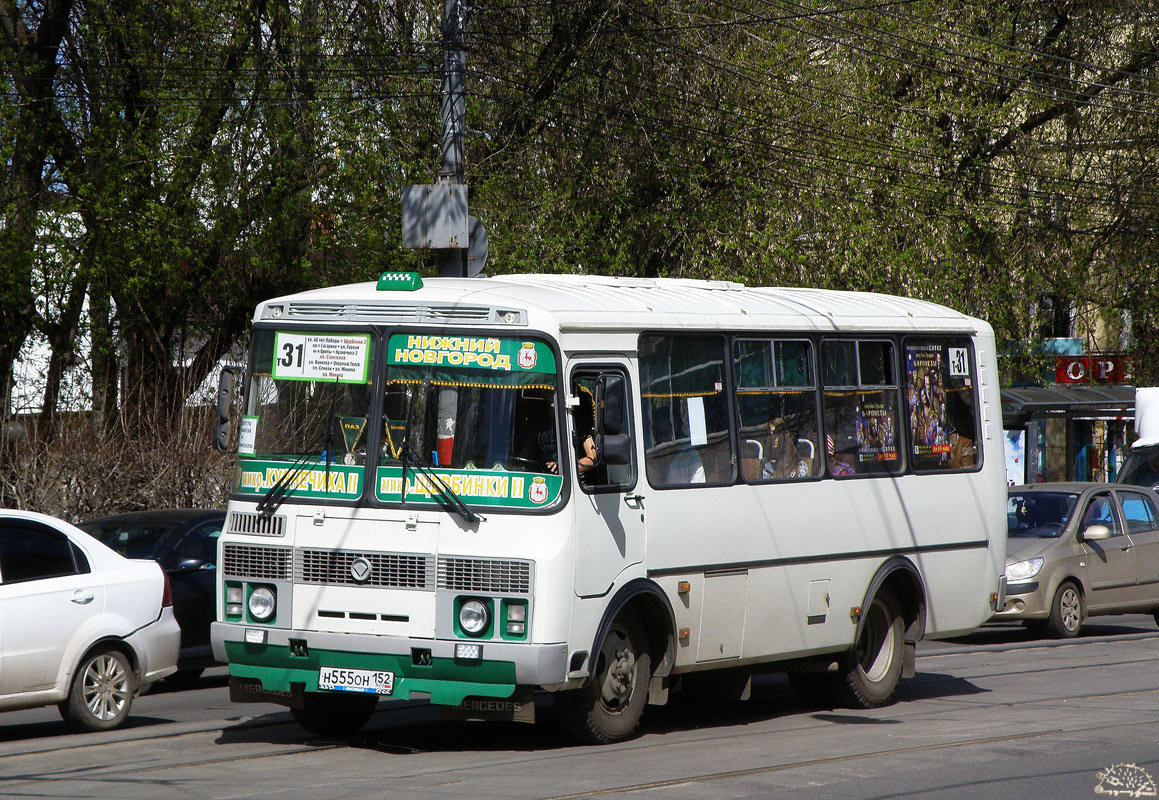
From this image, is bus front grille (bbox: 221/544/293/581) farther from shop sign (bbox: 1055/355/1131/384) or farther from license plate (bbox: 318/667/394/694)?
shop sign (bbox: 1055/355/1131/384)

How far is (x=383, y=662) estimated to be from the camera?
8500 millimetres

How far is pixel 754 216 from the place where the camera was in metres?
23.3

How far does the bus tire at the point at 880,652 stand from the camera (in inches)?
443

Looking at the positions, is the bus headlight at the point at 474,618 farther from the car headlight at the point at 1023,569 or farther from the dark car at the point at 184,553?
the car headlight at the point at 1023,569

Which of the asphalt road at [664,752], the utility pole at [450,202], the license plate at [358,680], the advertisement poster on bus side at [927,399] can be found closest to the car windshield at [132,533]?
the asphalt road at [664,752]

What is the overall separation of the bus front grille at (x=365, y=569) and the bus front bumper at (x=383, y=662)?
305mm

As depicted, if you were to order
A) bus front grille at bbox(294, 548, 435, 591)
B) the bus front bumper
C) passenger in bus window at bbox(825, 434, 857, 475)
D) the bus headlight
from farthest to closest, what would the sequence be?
passenger in bus window at bbox(825, 434, 857, 475), bus front grille at bbox(294, 548, 435, 591), the bus headlight, the bus front bumper

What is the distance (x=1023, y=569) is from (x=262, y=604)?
9.87 m

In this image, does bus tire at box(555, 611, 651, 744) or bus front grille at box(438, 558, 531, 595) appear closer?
bus front grille at box(438, 558, 531, 595)

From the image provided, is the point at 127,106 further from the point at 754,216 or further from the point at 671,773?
the point at 671,773

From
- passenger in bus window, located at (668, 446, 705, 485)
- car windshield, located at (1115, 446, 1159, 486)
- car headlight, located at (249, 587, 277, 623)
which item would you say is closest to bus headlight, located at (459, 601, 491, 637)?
car headlight, located at (249, 587, 277, 623)

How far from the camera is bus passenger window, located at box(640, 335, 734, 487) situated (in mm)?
9453

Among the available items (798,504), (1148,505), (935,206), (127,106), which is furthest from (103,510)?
(935,206)

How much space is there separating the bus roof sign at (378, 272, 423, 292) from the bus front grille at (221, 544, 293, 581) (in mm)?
1665
